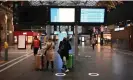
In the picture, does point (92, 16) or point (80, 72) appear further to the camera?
point (92, 16)

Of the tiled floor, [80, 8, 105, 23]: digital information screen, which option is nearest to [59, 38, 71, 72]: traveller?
the tiled floor

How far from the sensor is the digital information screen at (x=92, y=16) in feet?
65.3

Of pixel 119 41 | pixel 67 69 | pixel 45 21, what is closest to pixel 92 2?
pixel 119 41

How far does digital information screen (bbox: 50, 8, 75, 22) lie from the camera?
63.3ft

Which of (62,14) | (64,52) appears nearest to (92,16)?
(62,14)

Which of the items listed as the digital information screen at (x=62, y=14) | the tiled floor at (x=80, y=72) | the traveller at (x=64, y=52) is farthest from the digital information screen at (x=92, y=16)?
the traveller at (x=64, y=52)

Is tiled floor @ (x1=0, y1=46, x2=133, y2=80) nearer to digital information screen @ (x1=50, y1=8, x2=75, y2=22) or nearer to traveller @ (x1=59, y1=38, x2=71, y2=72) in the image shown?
traveller @ (x1=59, y1=38, x2=71, y2=72)

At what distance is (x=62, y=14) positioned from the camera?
65.7 ft

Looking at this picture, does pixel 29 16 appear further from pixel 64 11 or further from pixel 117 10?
pixel 117 10

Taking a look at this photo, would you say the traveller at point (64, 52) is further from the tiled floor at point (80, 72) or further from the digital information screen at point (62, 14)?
the digital information screen at point (62, 14)

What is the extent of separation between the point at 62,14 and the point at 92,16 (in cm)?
208

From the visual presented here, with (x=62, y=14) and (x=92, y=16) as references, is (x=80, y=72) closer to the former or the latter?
(x=62, y=14)

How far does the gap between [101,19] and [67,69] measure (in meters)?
5.81

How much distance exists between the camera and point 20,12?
59.3 feet
